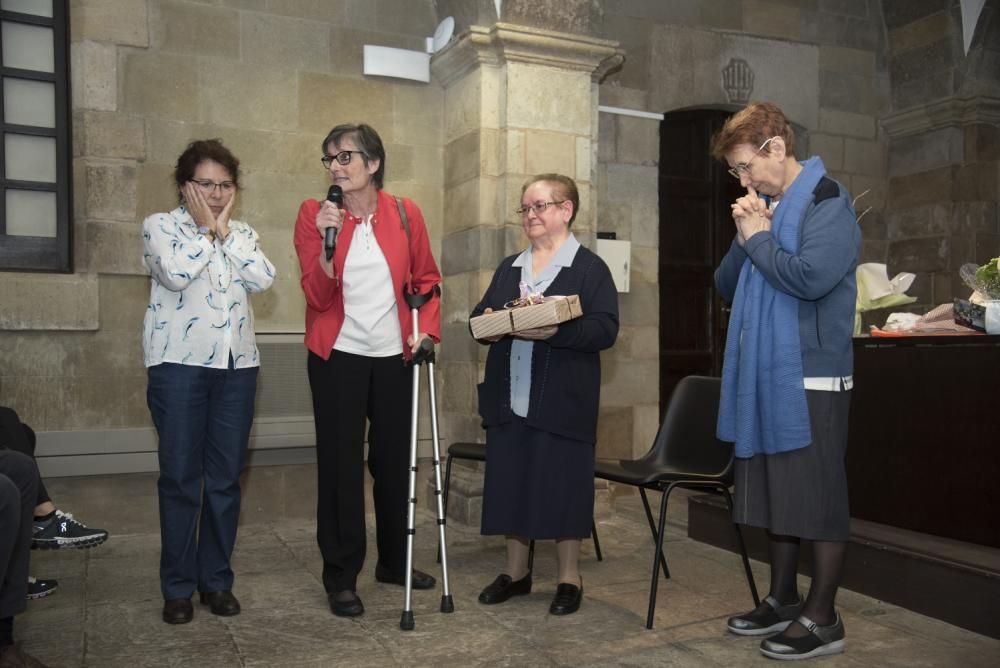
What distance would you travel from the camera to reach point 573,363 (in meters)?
3.26

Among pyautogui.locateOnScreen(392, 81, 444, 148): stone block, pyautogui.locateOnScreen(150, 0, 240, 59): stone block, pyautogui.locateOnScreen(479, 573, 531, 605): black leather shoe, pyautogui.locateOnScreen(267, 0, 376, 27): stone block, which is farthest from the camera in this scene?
pyautogui.locateOnScreen(392, 81, 444, 148): stone block

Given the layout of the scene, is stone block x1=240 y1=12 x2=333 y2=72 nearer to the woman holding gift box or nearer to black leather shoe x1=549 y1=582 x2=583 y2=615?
the woman holding gift box

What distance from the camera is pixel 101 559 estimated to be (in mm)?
4047

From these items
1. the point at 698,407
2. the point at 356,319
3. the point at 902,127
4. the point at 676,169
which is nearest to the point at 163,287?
the point at 356,319

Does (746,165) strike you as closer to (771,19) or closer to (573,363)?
(573,363)

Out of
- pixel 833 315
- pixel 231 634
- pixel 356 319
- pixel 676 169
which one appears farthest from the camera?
pixel 676 169

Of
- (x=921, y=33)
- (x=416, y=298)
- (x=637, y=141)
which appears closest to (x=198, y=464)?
(x=416, y=298)

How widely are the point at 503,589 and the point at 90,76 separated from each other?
3.26 metres

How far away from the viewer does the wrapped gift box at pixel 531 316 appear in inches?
118

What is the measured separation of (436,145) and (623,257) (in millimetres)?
1307

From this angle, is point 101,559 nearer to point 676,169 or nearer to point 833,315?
point 833,315

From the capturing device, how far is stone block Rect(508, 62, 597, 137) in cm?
486

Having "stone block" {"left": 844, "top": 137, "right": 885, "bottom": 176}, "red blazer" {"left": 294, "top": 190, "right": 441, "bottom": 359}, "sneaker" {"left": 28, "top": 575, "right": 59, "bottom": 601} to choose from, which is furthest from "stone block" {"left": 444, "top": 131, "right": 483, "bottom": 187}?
"stone block" {"left": 844, "top": 137, "right": 885, "bottom": 176}

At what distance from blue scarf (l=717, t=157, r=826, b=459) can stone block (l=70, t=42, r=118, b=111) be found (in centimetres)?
341
